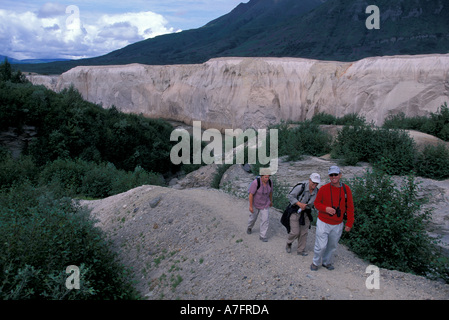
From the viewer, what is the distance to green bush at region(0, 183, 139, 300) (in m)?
4.11

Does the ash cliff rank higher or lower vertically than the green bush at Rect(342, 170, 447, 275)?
higher

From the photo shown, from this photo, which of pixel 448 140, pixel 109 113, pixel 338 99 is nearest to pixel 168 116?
pixel 109 113

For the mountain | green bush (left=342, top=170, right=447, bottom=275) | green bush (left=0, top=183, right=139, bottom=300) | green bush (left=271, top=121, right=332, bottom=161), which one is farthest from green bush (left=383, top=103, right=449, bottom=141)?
the mountain

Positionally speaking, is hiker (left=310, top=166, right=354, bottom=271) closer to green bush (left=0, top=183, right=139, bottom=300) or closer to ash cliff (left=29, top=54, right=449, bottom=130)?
green bush (left=0, top=183, right=139, bottom=300)

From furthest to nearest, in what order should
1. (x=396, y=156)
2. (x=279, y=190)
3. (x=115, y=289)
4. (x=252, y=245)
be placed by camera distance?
(x=396, y=156), (x=279, y=190), (x=252, y=245), (x=115, y=289)

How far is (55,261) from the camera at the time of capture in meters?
4.55

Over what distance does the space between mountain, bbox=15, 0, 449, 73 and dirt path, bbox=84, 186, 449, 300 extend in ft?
152

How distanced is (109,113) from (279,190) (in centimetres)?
1458

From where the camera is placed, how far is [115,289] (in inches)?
198

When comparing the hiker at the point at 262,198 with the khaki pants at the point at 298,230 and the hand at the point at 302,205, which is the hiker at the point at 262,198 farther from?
the hand at the point at 302,205
